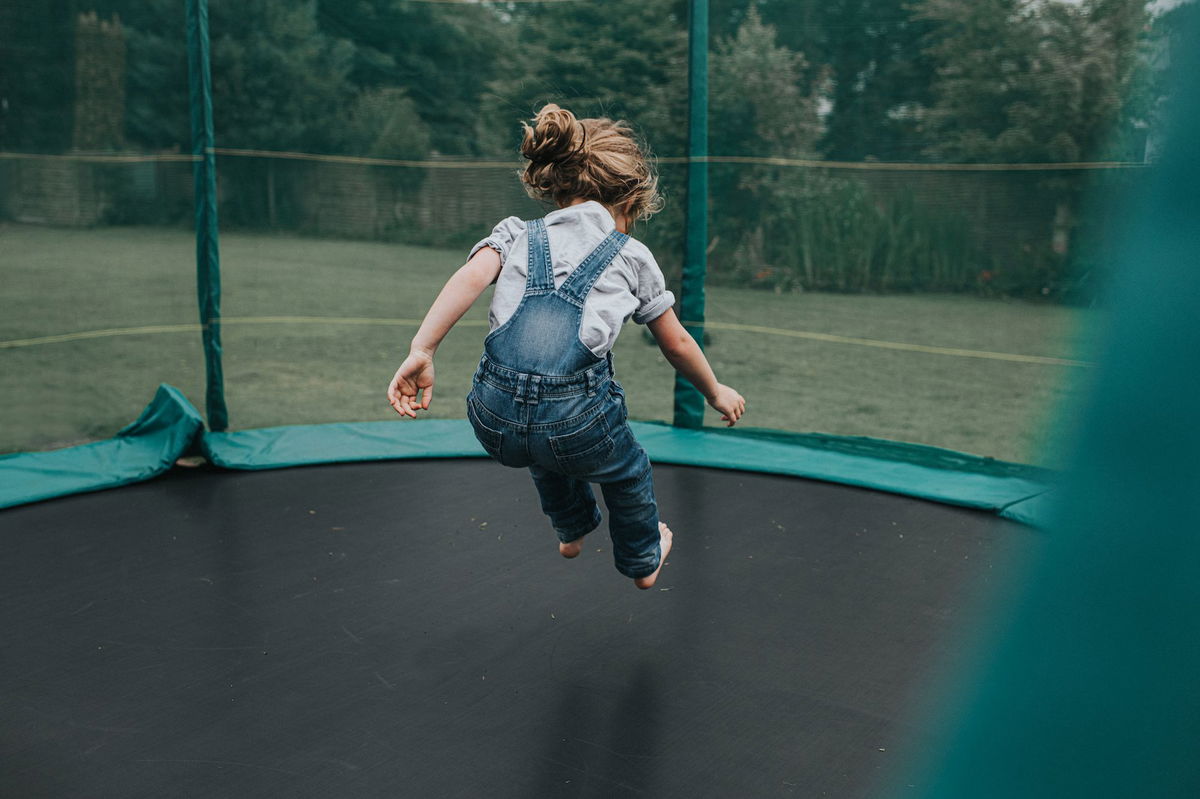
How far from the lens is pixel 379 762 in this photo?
5.26ft

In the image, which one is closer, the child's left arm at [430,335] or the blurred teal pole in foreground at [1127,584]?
the blurred teal pole in foreground at [1127,584]

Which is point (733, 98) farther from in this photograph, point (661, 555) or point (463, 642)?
point (463, 642)

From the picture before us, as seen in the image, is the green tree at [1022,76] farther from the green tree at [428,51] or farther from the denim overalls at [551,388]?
the denim overalls at [551,388]

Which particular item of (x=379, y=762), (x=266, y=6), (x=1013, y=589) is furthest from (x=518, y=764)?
(x=266, y=6)

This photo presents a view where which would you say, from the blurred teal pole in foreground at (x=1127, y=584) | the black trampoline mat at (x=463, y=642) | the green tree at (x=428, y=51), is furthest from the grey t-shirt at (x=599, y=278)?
the green tree at (x=428, y=51)

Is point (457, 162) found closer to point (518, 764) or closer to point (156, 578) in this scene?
point (156, 578)

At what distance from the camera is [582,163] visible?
1845 millimetres

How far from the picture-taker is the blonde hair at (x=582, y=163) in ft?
6.00

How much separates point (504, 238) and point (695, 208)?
6.20ft

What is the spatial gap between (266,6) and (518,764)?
2917mm

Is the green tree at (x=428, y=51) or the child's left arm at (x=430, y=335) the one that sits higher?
the green tree at (x=428, y=51)

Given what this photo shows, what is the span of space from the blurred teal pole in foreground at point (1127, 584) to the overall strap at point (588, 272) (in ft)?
4.68

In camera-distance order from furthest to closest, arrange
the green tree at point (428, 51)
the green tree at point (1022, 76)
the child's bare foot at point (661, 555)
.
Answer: the green tree at point (428, 51) → the green tree at point (1022, 76) → the child's bare foot at point (661, 555)

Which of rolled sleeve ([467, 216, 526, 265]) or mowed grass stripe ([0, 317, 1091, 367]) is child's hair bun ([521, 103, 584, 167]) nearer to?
rolled sleeve ([467, 216, 526, 265])
